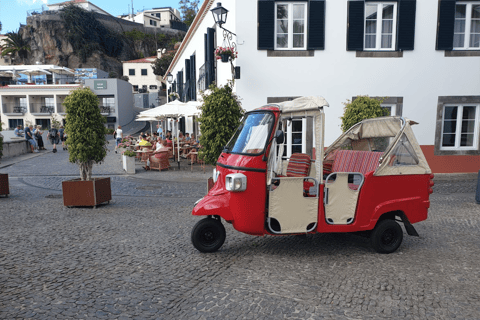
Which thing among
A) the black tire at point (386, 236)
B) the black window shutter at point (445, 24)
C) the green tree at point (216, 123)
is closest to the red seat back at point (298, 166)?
the black tire at point (386, 236)

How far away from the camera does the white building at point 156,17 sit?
306 ft

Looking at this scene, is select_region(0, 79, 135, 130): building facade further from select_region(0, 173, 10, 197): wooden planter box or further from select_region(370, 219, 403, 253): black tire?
select_region(370, 219, 403, 253): black tire

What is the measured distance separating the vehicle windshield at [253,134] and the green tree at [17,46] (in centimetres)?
8165

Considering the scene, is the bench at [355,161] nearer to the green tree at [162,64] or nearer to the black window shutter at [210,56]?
the black window shutter at [210,56]

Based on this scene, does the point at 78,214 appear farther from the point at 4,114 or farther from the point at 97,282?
the point at 4,114

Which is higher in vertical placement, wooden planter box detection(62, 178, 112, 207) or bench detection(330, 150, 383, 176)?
bench detection(330, 150, 383, 176)

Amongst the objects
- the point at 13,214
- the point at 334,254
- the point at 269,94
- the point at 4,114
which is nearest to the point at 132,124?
the point at 4,114

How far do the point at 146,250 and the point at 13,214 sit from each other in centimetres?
382

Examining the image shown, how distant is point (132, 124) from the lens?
53125 mm

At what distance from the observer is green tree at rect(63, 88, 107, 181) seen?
318 inches

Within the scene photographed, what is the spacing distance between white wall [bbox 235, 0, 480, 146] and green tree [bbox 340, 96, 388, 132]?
102 centimetres

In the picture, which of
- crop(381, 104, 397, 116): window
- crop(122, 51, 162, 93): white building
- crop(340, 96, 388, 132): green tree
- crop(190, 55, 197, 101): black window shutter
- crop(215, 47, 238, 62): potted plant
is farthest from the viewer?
crop(122, 51, 162, 93): white building

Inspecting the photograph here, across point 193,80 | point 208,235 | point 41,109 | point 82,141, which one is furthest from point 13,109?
point 208,235

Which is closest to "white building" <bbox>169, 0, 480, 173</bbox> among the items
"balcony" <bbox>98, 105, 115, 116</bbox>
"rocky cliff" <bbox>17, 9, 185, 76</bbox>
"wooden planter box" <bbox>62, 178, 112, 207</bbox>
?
"wooden planter box" <bbox>62, 178, 112, 207</bbox>
